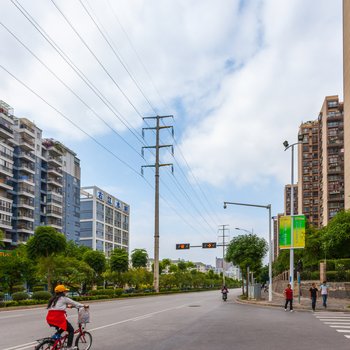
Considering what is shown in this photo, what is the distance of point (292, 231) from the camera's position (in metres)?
36.0

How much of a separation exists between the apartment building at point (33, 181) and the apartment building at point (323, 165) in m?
54.9

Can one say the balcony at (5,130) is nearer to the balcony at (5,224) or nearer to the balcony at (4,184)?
the balcony at (4,184)

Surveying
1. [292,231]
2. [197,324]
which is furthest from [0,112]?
[197,324]

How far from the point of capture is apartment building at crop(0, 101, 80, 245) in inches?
3420

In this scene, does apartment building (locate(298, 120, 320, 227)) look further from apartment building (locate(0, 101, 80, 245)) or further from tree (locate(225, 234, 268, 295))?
tree (locate(225, 234, 268, 295))

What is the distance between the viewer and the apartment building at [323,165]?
11100 centimetres

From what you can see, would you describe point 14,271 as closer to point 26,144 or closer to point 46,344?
point 46,344

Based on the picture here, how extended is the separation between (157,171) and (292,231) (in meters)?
28.5

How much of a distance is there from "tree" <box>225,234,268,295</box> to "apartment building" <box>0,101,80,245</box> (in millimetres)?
44333

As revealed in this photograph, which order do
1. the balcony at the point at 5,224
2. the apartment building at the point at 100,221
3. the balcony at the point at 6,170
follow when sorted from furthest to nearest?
the apartment building at the point at 100,221
the balcony at the point at 6,170
the balcony at the point at 5,224

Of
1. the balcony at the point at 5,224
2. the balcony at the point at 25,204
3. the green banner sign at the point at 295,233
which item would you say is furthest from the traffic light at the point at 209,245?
the green banner sign at the point at 295,233

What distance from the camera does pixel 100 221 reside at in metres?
133

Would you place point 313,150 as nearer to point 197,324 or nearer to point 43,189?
point 43,189

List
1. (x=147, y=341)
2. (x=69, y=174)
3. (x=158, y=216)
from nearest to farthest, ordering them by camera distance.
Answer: (x=147, y=341) → (x=158, y=216) → (x=69, y=174)
